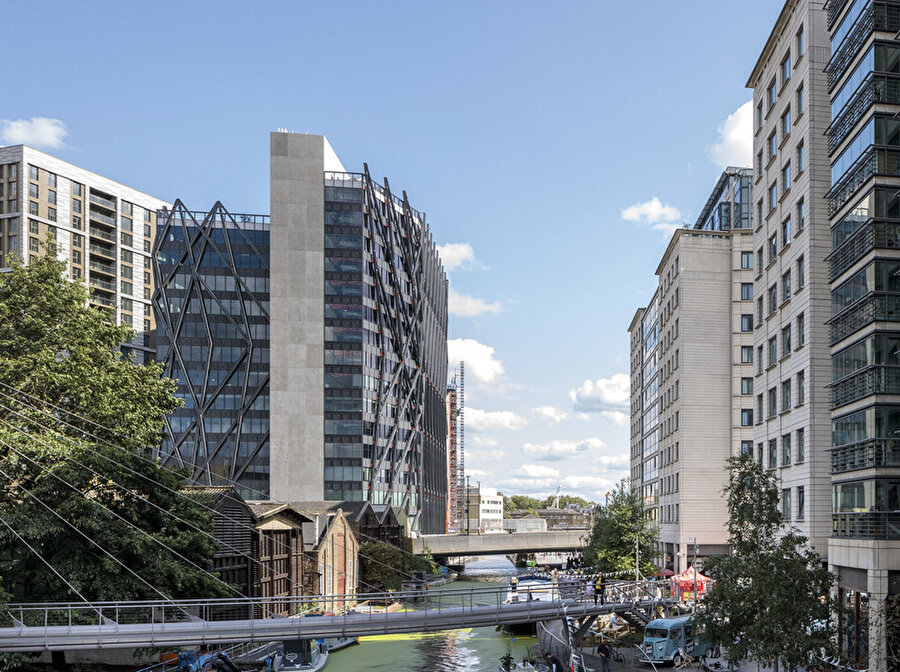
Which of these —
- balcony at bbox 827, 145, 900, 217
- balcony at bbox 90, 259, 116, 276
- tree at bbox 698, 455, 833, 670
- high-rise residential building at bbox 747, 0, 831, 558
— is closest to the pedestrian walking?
tree at bbox 698, 455, 833, 670

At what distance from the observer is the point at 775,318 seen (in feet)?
192

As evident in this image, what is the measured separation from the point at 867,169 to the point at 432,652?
43.3 metres

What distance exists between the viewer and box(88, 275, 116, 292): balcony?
162375 millimetres

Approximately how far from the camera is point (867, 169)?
43.3 meters

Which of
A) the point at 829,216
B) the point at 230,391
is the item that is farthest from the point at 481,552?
the point at 829,216

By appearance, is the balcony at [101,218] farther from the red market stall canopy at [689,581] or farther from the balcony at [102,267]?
the red market stall canopy at [689,581]

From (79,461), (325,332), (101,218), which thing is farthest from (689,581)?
(101,218)

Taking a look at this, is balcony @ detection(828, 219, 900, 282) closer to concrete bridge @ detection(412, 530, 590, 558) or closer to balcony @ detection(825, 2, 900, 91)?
balcony @ detection(825, 2, 900, 91)

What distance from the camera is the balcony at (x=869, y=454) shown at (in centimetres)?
4128

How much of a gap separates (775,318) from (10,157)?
128 metres

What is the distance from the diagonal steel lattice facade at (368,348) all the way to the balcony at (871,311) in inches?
4124

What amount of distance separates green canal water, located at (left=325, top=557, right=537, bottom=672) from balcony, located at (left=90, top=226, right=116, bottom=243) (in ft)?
364

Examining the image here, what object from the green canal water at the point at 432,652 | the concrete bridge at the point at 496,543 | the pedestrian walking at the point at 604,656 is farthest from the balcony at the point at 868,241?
the concrete bridge at the point at 496,543

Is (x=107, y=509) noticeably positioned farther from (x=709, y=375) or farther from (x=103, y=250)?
(x=103, y=250)
